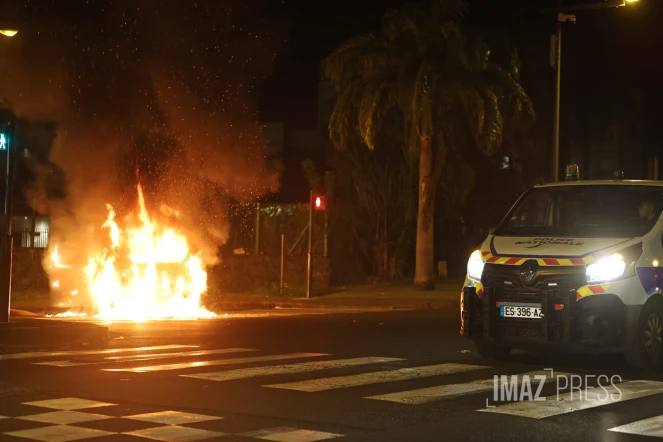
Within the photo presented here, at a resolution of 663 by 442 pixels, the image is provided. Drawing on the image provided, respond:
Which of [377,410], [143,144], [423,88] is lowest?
[377,410]

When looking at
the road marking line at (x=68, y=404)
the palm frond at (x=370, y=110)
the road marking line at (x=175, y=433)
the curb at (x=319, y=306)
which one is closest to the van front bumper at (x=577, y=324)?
the road marking line at (x=175, y=433)

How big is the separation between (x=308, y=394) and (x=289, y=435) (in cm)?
194

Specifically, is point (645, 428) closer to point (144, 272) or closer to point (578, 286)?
point (578, 286)

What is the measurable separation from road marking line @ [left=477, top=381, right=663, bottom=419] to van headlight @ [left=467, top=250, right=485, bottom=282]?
2.12m

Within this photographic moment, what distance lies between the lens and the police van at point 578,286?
36.9 feet

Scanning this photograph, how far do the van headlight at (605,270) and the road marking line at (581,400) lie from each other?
1145mm

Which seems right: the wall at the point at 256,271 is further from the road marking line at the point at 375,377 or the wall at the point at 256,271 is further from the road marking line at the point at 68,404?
the road marking line at the point at 68,404

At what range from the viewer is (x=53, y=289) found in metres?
27.4

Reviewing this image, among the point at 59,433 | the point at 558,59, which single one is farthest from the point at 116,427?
the point at 558,59

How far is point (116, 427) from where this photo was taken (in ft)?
26.9

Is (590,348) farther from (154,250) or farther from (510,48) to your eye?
(510,48)

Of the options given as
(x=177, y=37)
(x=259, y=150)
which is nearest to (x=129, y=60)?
(x=177, y=37)

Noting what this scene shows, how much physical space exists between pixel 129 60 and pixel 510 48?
36.6ft

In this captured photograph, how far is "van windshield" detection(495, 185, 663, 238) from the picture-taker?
39.5ft
